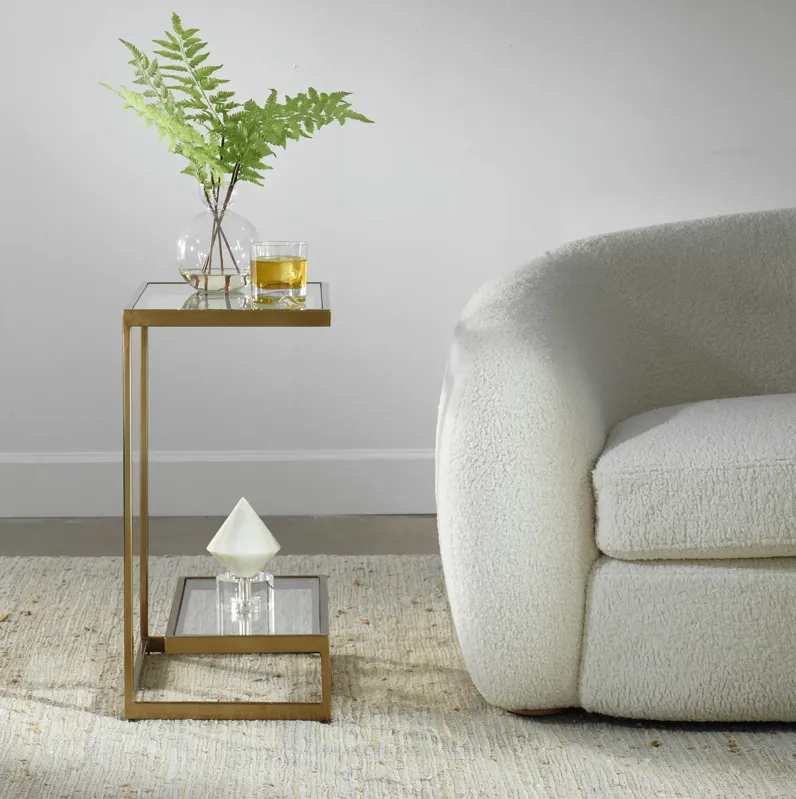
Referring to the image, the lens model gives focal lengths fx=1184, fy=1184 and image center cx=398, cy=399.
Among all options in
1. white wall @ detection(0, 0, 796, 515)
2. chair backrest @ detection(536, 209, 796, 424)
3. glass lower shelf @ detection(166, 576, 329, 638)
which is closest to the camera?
glass lower shelf @ detection(166, 576, 329, 638)

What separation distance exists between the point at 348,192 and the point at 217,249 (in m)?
1.08

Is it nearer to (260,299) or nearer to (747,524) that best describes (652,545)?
(747,524)

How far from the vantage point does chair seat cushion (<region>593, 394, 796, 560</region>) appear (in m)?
1.53

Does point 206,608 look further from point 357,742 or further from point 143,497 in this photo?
point 357,742

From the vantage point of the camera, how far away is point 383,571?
93.3 inches

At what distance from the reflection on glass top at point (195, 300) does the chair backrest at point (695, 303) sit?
46 centimetres

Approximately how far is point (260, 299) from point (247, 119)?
0.26 m

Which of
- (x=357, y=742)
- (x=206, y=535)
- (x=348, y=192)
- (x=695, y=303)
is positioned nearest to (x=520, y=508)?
(x=357, y=742)

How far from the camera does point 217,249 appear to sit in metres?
1.70

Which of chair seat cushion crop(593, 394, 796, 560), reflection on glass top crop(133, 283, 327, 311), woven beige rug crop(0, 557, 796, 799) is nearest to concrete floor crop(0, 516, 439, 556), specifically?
woven beige rug crop(0, 557, 796, 799)

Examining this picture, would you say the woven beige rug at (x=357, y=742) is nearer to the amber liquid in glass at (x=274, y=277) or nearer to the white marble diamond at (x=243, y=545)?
the white marble diamond at (x=243, y=545)

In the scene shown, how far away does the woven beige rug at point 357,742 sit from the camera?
58.6 inches

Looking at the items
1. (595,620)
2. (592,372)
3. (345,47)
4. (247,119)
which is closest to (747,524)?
(595,620)

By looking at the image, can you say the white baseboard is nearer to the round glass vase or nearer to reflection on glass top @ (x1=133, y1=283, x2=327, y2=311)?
reflection on glass top @ (x1=133, y1=283, x2=327, y2=311)
